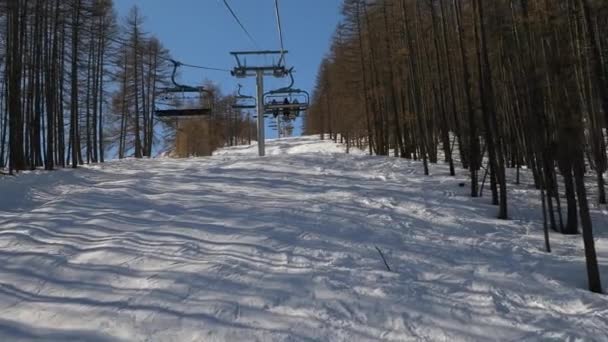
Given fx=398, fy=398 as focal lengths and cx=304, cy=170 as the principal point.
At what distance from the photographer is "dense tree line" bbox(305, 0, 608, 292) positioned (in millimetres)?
6191

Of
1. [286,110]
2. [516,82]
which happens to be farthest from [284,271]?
[286,110]

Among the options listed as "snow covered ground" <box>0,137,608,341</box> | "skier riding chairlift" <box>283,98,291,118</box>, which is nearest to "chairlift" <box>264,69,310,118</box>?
"skier riding chairlift" <box>283,98,291,118</box>

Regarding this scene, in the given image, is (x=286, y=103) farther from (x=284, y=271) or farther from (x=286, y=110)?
(x=284, y=271)

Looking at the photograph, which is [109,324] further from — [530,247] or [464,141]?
[464,141]

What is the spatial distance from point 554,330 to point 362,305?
1881 mm

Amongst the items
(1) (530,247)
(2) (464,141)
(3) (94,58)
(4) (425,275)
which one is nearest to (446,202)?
(1) (530,247)

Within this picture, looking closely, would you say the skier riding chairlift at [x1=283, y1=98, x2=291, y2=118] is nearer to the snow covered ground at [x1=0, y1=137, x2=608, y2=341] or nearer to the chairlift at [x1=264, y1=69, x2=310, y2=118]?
the chairlift at [x1=264, y1=69, x2=310, y2=118]

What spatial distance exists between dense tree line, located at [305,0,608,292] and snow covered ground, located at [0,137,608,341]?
934 millimetres

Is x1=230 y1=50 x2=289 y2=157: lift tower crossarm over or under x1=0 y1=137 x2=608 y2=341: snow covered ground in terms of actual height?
over

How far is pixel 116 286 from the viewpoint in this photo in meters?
4.54

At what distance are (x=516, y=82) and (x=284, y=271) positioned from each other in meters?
6.31

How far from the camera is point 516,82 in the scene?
812cm

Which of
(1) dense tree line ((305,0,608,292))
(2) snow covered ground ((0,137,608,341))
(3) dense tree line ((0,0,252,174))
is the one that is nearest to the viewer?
(2) snow covered ground ((0,137,608,341))

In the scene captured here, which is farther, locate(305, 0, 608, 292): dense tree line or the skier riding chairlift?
the skier riding chairlift
